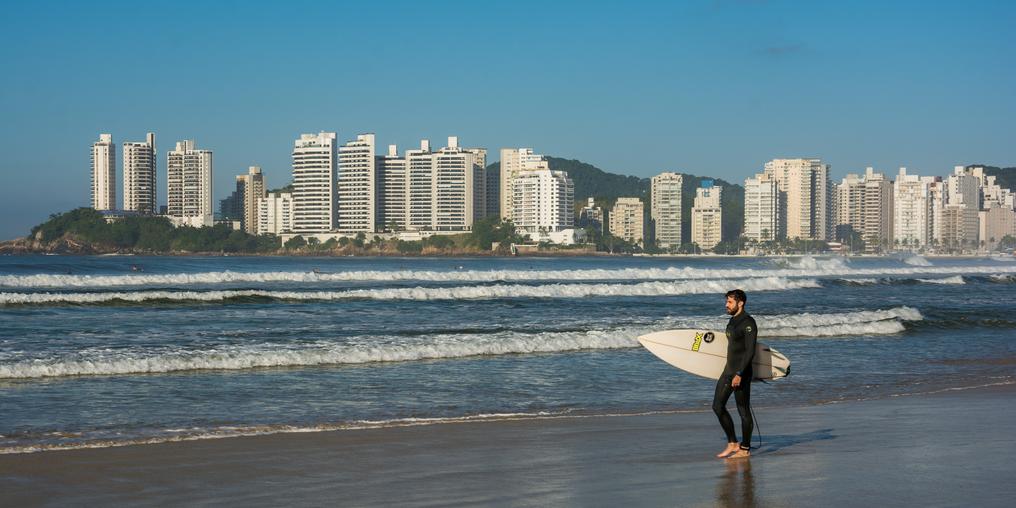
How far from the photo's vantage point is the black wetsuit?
33.4ft

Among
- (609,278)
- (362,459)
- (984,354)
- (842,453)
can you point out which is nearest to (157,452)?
(362,459)

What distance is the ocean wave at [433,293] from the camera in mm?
35469

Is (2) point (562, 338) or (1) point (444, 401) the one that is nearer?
(1) point (444, 401)

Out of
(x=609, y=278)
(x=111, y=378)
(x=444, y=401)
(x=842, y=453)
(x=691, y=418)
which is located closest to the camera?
(x=842, y=453)

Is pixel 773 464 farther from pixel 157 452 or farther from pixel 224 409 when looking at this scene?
pixel 224 409

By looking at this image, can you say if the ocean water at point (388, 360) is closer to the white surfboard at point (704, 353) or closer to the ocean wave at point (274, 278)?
the white surfboard at point (704, 353)

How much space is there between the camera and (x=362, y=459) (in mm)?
10227

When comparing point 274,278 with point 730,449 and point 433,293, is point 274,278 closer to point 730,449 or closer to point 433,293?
point 433,293

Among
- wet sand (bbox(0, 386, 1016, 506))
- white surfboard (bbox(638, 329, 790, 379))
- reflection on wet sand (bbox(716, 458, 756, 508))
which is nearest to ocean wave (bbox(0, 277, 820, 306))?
wet sand (bbox(0, 386, 1016, 506))

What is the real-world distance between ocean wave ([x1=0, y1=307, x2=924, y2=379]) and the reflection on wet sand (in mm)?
10575

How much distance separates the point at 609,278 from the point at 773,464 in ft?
177

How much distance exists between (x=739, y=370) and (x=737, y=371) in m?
0.02

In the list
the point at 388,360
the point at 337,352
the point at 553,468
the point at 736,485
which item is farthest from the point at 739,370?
the point at 337,352

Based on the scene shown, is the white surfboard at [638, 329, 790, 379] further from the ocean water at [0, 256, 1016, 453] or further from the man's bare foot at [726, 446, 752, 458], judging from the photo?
the ocean water at [0, 256, 1016, 453]
